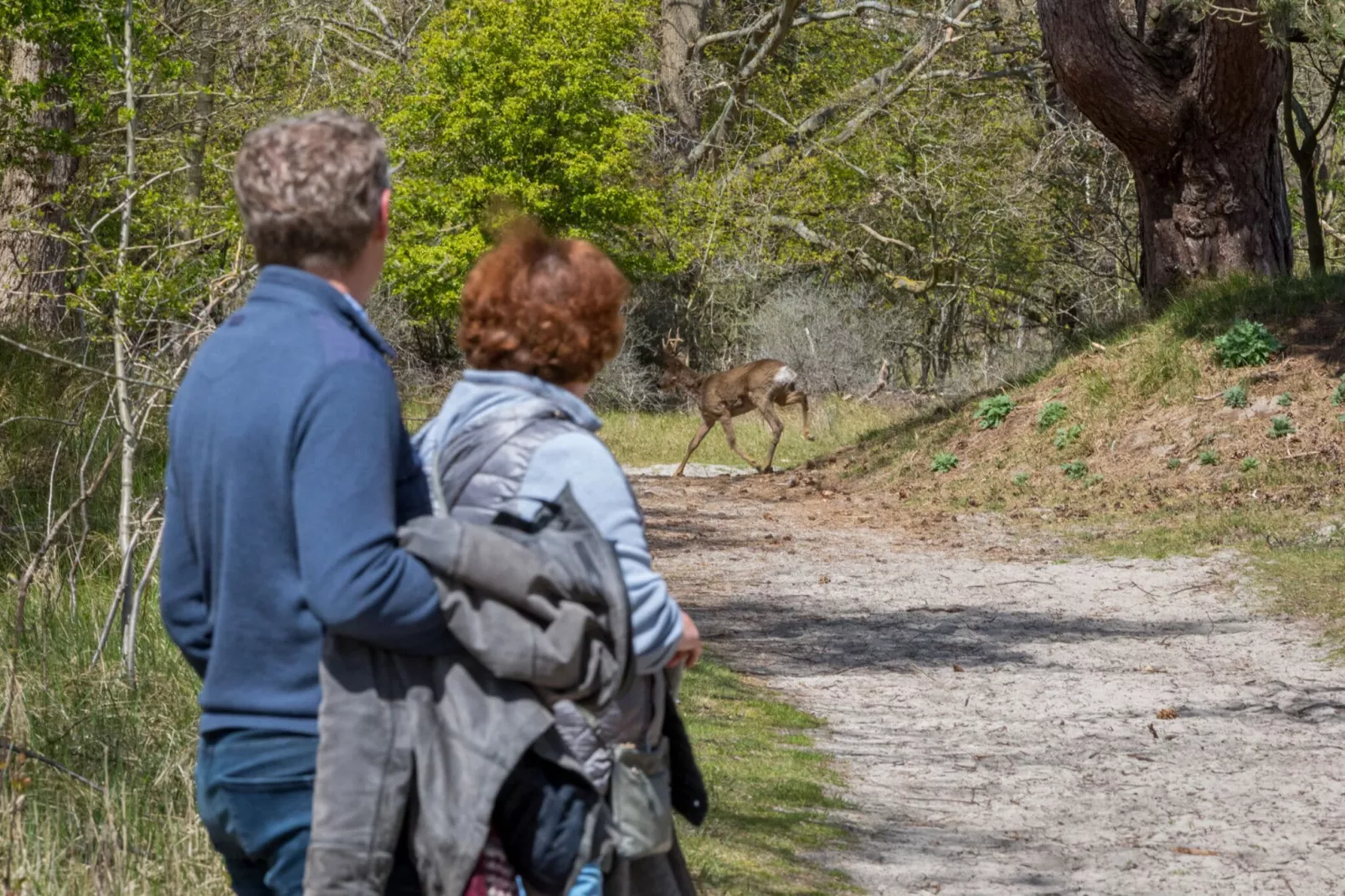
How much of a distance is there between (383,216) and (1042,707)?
6.76 metres

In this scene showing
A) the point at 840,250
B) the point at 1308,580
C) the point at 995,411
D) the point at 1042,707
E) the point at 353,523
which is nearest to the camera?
the point at 353,523

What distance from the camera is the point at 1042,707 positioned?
8828mm

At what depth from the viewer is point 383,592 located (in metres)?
2.60

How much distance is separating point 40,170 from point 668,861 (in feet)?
41.8

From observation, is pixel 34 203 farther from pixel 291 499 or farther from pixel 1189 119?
pixel 291 499

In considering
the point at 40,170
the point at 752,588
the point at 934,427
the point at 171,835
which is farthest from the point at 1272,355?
the point at 171,835

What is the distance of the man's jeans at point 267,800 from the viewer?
2.72 meters

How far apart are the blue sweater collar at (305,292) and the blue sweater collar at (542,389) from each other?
283mm

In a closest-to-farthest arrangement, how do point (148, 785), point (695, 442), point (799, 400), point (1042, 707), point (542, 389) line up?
point (542, 389) → point (148, 785) → point (1042, 707) → point (695, 442) → point (799, 400)

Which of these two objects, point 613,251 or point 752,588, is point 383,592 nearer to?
point 752,588

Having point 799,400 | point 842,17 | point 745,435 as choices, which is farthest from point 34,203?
point 842,17

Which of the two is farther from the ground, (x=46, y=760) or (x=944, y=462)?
(x=46, y=760)

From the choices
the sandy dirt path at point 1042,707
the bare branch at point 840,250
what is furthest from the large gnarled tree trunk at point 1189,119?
the bare branch at point 840,250

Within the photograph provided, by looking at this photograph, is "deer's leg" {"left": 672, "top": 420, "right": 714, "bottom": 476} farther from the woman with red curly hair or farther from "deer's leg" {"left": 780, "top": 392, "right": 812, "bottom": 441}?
the woman with red curly hair
